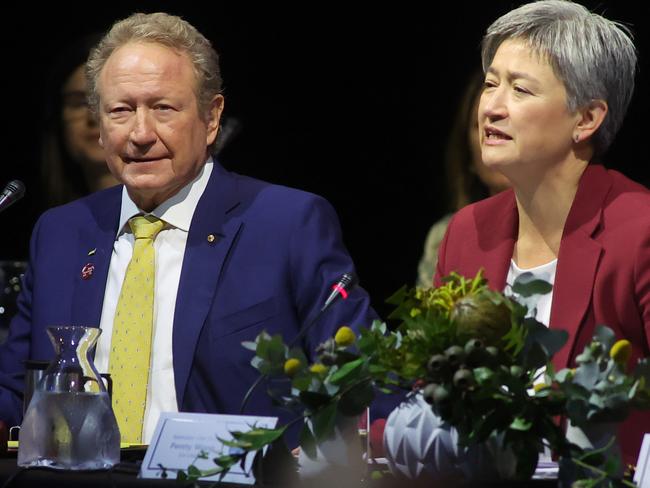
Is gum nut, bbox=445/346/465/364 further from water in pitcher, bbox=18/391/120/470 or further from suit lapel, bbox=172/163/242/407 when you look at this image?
suit lapel, bbox=172/163/242/407

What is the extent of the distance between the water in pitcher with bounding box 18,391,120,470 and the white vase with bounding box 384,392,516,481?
482mm

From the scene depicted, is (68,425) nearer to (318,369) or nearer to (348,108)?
(318,369)

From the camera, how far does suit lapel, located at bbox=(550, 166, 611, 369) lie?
99.4 inches

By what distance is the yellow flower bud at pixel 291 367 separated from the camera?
1.70m

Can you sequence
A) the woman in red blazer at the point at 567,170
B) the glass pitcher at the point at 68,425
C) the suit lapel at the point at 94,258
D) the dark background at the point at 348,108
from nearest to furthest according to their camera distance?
the glass pitcher at the point at 68,425 < the woman in red blazer at the point at 567,170 < the suit lapel at the point at 94,258 < the dark background at the point at 348,108

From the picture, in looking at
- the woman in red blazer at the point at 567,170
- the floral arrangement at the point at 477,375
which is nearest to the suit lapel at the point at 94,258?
the woman in red blazer at the point at 567,170

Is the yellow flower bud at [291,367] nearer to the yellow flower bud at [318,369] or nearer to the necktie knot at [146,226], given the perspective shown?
the yellow flower bud at [318,369]

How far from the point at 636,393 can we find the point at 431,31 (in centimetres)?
277

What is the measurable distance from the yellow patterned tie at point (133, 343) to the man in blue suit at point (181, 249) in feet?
0.07

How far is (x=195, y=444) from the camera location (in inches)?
74.1

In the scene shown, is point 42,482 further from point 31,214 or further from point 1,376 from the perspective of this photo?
point 31,214

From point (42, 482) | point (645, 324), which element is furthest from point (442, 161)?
point (42, 482)

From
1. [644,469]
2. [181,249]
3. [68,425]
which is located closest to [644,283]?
[644,469]

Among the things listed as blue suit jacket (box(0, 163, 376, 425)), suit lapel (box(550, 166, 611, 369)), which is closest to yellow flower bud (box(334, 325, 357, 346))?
suit lapel (box(550, 166, 611, 369))
